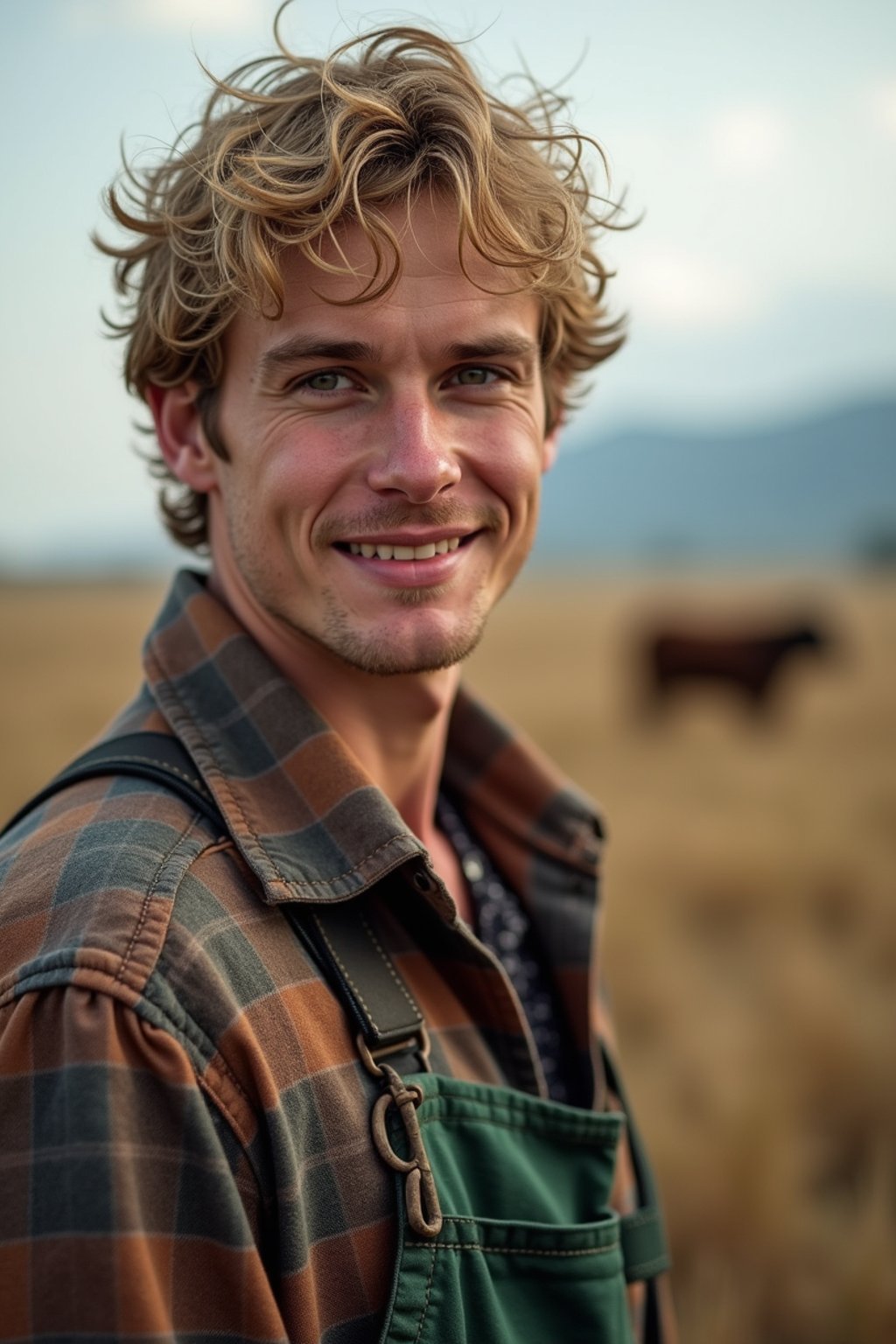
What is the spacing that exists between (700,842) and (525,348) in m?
6.87

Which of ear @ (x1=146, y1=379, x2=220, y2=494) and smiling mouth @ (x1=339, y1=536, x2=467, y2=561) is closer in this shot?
smiling mouth @ (x1=339, y1=536, x2=467, y2=561)

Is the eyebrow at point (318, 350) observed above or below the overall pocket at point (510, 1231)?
above

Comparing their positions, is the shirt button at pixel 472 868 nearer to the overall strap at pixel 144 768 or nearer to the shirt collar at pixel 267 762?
the shirt collar at pixel 267 762

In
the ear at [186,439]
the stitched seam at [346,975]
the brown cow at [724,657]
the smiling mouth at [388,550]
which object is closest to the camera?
the stitched seam at [346,975]

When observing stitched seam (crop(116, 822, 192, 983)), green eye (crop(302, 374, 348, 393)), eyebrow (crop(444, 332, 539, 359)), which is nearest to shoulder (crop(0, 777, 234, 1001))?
stitched seam (crop(116, 822, 192, 983))

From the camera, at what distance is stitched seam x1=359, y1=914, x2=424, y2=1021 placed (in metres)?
1.62

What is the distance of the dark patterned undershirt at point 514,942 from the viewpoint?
2264 mm

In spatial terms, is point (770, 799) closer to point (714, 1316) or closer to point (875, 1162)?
point (875, 1162)

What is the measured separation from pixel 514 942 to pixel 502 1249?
85 centimetres

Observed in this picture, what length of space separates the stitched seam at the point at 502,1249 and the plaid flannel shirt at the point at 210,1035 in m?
0.06

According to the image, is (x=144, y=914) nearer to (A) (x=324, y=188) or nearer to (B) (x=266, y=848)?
(B) (x=266, y=848)

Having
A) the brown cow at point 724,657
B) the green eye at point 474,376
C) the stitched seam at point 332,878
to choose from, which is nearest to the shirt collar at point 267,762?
the stitched seam at point 332,878

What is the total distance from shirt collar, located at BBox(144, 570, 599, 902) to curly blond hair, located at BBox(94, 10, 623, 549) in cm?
36

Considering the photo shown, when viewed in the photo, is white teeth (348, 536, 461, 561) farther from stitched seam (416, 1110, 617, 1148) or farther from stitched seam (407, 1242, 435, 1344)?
stitched seam (407, 1242, 435, 1344)
